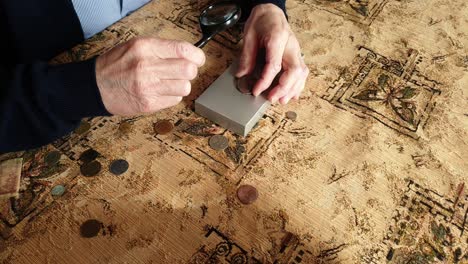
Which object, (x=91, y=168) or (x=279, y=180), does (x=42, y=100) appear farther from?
(x=279, y=180)

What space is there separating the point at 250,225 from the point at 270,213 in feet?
0.17

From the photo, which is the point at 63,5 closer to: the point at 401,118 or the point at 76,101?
the point at 76,101

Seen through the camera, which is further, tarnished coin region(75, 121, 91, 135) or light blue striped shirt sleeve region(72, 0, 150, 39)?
light blue striped shirt sleeve region(72, 0, 150, 39)

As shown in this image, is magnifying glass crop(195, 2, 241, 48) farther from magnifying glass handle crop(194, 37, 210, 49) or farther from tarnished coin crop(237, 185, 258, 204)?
tarnished coin crop(237, 185, 258, 204)

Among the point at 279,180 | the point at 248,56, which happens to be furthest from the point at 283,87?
the point at 279,180

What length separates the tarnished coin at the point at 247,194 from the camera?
0.79 meters

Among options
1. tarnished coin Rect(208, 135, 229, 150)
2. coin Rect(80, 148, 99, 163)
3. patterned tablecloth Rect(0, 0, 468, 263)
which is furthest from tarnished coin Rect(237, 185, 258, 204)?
coin Rect(80, 148, 99, 163)

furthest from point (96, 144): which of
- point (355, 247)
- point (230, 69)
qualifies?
point (355, 247)

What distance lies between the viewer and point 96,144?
871mm

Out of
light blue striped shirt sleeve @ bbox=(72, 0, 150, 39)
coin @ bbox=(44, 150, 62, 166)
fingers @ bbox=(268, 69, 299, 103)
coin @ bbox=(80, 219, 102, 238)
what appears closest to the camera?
coin @ bbox=(80, 219, 102, 238)

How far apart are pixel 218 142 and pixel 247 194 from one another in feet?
0.51

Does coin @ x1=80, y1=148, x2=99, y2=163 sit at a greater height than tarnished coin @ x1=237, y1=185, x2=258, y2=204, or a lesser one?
lesser

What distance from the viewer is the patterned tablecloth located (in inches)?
28.7

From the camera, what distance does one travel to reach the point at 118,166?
83cm
